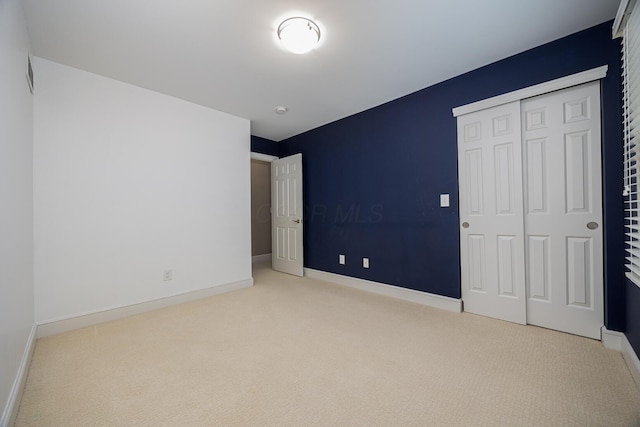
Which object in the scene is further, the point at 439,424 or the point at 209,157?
the point at 209,157

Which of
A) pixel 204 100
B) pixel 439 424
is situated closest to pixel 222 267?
pixel 204 100

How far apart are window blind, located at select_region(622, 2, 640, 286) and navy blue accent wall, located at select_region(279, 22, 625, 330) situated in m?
0.18

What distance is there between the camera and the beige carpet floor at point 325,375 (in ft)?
4.11

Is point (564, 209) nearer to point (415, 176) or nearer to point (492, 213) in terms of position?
point (492, 213)

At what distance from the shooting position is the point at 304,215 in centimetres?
430

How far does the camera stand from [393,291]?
3.12m

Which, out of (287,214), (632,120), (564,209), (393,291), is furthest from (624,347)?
(287,214)

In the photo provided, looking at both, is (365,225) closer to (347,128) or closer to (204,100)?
(347,128)

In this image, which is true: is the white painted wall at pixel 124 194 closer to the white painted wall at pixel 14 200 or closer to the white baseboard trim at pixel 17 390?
the white painted wall at pixel 14 200

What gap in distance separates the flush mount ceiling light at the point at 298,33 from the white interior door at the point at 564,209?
1.99 metres

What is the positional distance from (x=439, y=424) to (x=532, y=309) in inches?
65.9

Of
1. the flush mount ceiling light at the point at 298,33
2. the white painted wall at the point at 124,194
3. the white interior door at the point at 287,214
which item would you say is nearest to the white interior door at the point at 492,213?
the flush mount ceiling light at the point at 298,33

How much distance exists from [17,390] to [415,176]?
138 inches

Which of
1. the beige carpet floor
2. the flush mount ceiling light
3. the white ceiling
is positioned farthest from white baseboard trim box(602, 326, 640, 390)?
the flush mount ceiling light
